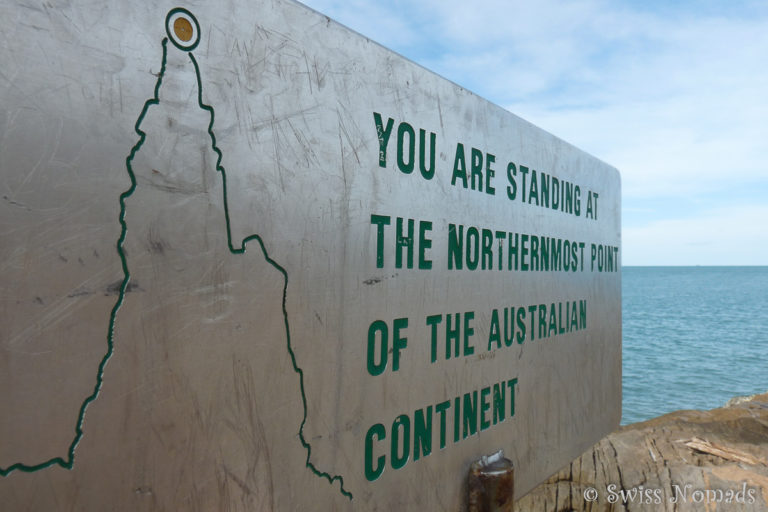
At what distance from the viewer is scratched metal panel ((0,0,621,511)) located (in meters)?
0.85

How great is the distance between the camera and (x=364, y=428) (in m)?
1.37

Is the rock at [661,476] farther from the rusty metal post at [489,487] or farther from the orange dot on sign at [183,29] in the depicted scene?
the orange dot on sign at [183,29]

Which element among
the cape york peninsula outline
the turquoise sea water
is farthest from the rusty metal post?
the turquoise sea water

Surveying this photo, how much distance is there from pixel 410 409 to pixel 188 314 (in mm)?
736

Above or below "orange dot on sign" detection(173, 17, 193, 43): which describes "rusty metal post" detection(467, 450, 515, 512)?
below

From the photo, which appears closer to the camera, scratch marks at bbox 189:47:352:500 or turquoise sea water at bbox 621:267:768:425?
scratch marks at bbox 189:47:352:500

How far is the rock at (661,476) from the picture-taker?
236cm

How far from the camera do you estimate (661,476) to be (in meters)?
2.53

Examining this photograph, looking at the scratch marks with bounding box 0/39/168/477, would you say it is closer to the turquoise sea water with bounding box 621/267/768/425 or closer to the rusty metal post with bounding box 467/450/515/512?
the rusty metal post with bounding box 467/450/515/512

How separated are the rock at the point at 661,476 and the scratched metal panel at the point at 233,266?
2.79 feet

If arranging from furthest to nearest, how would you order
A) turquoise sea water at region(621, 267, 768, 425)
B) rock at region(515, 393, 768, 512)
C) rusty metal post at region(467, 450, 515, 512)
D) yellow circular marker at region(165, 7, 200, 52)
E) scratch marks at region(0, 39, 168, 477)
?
turquoise sea water at region(621, 267, 768, 425), rock at region(515, 393, 768, 512), rusty metal post at region(467, 450, 515, 512), yellow circular marker at region(165, 7, 200, 52), scratch marks at region(0, 39, 168, 477)

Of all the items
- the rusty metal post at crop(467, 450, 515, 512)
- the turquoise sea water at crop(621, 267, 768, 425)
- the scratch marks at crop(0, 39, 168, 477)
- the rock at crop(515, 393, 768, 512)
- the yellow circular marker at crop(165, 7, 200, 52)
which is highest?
the yellow circular marker at crop(165, 7, 200, 52)

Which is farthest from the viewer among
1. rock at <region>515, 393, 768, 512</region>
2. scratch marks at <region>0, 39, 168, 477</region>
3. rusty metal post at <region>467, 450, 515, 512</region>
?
rock at <region>515, 393, 768, 512</region>

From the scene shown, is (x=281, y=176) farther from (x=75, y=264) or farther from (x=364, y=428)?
(x=364, y=428)
